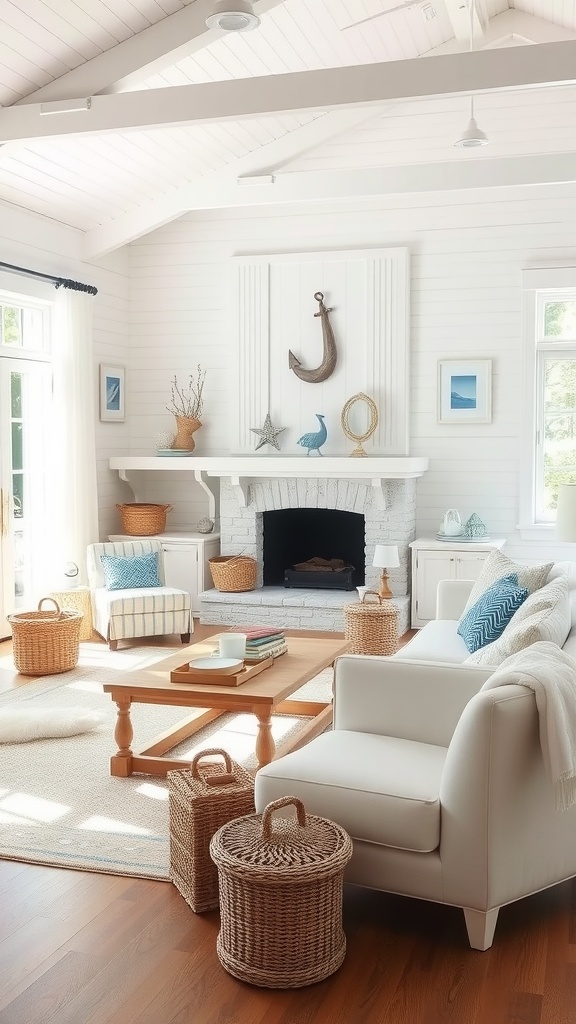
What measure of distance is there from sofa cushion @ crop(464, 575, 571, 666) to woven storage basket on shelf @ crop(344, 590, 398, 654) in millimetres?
2379

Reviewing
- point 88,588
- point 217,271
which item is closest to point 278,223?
point 217,271

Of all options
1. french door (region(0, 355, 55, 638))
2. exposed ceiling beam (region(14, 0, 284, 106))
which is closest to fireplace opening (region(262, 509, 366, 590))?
french door (region(0, 355, 55, 638))

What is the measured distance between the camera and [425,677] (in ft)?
11.0

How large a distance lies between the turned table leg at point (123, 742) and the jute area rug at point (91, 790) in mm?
43

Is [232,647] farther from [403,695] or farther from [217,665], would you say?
[403,695]

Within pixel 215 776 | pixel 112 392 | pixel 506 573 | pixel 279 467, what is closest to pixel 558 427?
pixel 279 467

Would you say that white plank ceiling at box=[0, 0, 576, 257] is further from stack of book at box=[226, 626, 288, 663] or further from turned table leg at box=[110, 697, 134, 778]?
turned table leg at box=[110, 697, 134, 778]

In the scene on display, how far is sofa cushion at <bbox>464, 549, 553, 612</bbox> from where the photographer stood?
4.53m

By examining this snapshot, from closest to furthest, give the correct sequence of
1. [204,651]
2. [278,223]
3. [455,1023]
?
[455,1023] < [204,651] < [278,223]

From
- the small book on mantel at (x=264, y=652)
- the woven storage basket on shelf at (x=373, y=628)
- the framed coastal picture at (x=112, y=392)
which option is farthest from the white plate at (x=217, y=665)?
the framed coastal picture at (x=112, y=392)

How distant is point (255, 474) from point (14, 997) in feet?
17.9

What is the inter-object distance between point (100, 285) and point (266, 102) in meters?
3.41

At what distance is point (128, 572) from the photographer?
7188mm

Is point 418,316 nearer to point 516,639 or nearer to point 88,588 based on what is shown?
point 88,588
